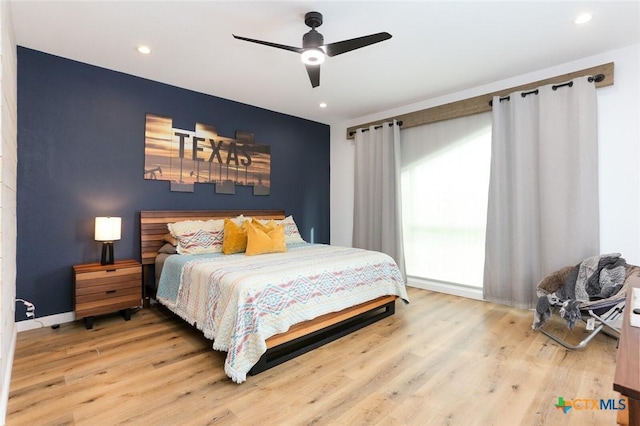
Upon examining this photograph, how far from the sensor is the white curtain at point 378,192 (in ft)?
15.3

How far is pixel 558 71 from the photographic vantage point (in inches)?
131

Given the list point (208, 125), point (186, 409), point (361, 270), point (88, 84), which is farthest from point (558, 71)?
point (88, 84)

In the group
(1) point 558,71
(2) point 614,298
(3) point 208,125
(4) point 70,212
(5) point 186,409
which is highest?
Answer: (1) point 558,71

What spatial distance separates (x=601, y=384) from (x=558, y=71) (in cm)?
301

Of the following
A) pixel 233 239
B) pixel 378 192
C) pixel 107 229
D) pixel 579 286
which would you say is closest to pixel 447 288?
pixel 579 286

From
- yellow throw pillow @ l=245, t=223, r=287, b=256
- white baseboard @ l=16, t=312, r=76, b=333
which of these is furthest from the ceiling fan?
white baseboard @ l=16, t=312, r=76, b=333

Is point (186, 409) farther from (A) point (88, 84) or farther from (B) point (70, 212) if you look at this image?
(A) point (88, 84)

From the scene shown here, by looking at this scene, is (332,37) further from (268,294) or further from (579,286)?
(579,286)

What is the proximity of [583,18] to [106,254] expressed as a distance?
4778mm

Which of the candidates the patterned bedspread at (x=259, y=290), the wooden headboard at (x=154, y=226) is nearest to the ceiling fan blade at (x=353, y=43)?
the patterned bedspread at (x=259, y=290)

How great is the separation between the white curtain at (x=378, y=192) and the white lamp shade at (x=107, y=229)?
132 inches

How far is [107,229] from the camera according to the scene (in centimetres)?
309

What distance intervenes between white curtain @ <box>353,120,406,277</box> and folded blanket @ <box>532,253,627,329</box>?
1.91 metres

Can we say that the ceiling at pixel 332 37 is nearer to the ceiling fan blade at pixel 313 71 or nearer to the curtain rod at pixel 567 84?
the curtain rod at pixel 567 84
